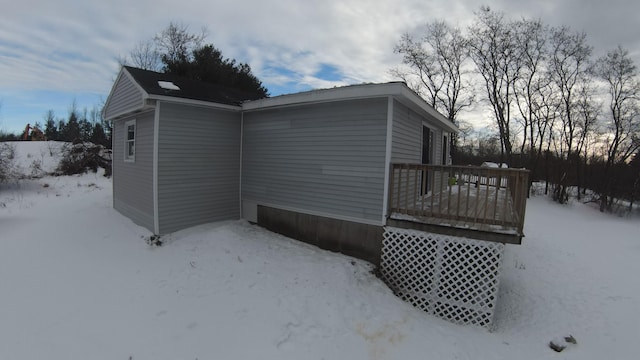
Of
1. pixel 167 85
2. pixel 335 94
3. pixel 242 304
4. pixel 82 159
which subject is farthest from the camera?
pixel 82 159

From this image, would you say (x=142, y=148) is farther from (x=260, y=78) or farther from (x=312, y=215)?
(x=260, y=78)

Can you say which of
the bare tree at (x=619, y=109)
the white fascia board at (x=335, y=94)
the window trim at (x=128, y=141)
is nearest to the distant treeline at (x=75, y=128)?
the window trim at (x=128, y=141)

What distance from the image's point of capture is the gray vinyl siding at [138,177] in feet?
23.6

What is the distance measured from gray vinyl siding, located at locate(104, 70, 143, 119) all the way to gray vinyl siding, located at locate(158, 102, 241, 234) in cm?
107

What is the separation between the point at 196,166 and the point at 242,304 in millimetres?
3919

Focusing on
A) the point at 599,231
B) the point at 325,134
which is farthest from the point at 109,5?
the point at 599,231

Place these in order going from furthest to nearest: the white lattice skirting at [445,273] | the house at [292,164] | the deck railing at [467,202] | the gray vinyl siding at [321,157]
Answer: the gray vinyl siding at [321,157] → the house at [292,164] → the white lattice skirting at [445,273] → the deck railing at [467,202]

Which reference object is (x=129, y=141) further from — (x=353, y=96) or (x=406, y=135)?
(x=406, y=135)

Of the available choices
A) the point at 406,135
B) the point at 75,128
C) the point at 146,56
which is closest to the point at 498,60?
the point at 406,135

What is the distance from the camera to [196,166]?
7.31 metres

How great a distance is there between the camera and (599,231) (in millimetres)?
13695

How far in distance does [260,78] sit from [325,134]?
1718 centimetres

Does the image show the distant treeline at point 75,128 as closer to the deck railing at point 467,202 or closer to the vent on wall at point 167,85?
the vent on wall at point 167,85

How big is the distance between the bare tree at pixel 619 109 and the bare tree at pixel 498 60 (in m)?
4.77
